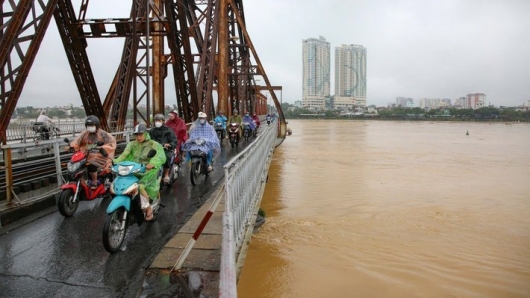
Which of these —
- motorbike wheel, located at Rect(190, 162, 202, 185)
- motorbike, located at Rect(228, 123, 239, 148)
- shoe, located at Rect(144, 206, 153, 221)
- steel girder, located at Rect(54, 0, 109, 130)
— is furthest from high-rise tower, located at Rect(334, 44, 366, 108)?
shoe, located at Rect(144, 206, 153, 221)

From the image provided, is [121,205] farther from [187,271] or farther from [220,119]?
[220,119]

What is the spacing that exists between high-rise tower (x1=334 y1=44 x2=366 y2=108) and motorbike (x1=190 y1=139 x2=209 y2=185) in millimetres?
157915

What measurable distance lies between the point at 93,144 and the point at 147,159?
3.68 ft

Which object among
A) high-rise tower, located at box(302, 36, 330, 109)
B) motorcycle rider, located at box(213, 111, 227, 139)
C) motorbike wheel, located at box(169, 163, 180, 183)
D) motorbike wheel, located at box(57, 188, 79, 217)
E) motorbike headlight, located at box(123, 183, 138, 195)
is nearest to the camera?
motorbike headlight, located at box(123, 183, 138, 195)

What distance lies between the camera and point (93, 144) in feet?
19.3

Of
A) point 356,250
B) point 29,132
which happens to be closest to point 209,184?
point 356,250

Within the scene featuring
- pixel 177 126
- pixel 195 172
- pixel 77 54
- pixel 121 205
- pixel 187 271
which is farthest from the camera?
pixel 177 126

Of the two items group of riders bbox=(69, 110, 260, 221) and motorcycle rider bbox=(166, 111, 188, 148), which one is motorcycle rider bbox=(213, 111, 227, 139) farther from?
group of riders bbox=(69, 110, 260, 221)

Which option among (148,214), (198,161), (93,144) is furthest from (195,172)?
(148,214)

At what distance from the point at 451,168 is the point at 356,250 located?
14875 millimetres

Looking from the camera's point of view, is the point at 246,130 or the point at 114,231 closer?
the point at 114,231

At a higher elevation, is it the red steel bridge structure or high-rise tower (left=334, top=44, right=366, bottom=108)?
high-rise tower (left=334, top=44, right=366, bottom=108)

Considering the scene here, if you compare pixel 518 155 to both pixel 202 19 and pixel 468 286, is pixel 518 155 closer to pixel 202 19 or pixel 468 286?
pixel 202 19

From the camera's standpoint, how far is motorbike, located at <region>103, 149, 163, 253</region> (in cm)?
416
